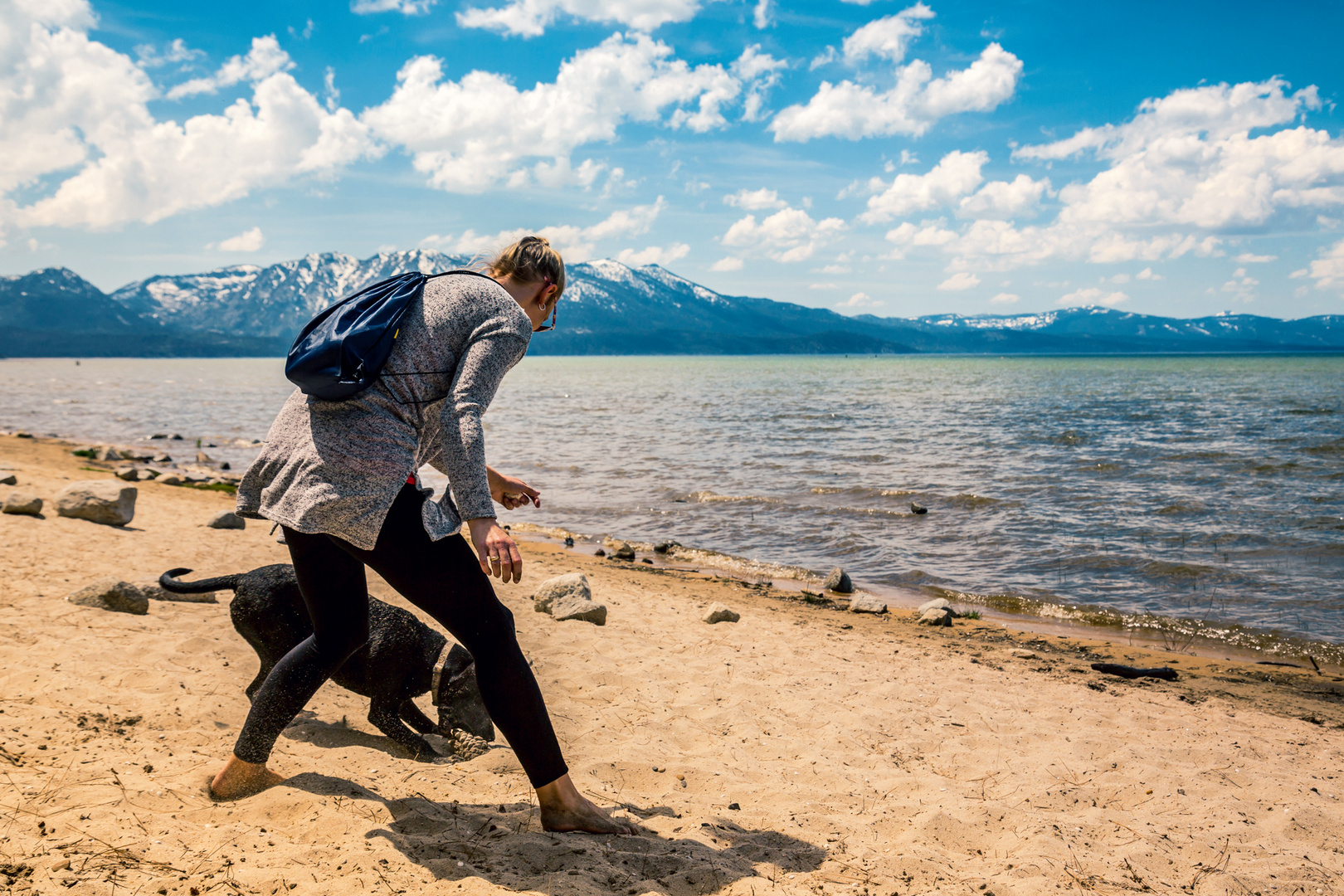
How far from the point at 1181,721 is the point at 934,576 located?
4.77 metres

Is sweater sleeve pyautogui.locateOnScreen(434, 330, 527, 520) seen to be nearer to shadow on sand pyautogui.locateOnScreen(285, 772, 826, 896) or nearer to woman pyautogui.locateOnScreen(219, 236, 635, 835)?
woman pyautogui.locateOnScreen(219, 236, 635, 835)

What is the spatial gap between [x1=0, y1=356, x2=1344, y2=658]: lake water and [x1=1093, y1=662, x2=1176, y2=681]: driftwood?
185cm

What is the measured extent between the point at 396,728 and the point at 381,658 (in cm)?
38

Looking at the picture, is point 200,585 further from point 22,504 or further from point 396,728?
point 22,504

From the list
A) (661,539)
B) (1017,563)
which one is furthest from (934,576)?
(661,539)

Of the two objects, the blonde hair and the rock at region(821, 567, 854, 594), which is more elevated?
the blonde hair

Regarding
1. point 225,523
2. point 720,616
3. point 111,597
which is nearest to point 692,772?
point 720,616

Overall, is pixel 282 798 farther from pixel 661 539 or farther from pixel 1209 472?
pixel 1209 472

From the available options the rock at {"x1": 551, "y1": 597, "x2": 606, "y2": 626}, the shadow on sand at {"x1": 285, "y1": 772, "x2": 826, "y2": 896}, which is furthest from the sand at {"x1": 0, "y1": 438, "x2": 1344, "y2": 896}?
the rock at {"x1": 551, "y1": 597, "x2": 606, "y2": 626}

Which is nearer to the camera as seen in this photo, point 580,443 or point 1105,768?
point 1105,768

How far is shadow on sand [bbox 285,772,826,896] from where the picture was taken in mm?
2688

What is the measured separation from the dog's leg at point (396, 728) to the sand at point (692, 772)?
98 mm

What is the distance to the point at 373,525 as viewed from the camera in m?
2.41

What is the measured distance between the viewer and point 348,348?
237 centimetres
